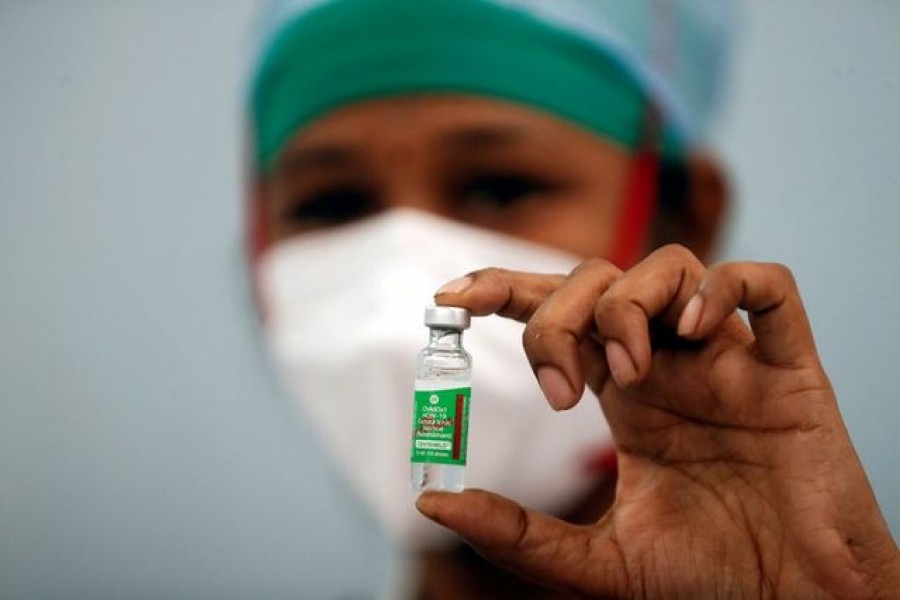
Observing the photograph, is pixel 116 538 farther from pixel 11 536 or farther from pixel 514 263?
pixel 514 263

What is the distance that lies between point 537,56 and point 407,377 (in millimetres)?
586

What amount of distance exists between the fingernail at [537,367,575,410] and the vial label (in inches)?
5.7

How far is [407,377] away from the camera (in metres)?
1.50

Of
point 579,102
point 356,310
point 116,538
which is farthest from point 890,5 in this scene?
point 116,538

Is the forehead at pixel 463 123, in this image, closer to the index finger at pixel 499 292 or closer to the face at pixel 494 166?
the face at pixel 494 166

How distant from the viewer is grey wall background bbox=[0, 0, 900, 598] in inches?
60.8

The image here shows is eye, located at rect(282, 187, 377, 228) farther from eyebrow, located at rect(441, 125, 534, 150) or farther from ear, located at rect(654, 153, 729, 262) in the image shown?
ear, located at rect(654, 153, 729, 262)

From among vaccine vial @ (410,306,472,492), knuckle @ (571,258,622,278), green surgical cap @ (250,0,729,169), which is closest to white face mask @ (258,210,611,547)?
green surgical cap @ (250,0,729,169)

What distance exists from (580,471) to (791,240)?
531 mm

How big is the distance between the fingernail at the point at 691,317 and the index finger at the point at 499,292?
0.61 ft

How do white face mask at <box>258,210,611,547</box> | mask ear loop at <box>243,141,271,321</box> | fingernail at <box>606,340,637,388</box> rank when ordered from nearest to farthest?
1. fingernail at <box>606,340,637,388</box>
2. white face mask at <box>258,210,611,547</box>
3. mask ear loop at <box>243,141,271,321</box>

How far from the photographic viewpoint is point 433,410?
3.31ft

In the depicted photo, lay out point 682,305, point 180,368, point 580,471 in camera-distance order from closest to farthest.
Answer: point 682,305 < point 580,471 < point 180,368

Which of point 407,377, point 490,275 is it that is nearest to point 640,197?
point 407,377
